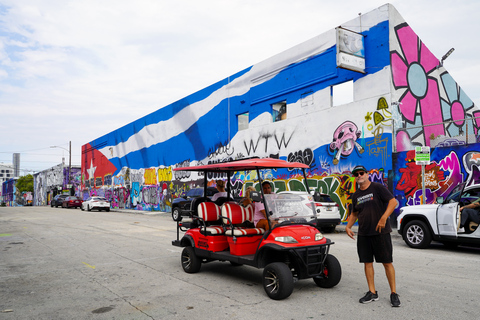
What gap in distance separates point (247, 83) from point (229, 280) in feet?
58.5

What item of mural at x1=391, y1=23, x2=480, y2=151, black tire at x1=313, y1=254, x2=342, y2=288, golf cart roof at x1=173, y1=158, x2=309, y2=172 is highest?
mural at x1=391, y1=23, x2=480, y2=151

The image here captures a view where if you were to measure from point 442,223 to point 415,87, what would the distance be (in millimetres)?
9536

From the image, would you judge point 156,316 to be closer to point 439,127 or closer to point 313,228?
point 313,228

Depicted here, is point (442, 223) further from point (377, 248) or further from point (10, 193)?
point (10, 193)

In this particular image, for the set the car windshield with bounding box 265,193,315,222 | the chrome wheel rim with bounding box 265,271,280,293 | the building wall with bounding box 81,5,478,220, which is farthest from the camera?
the building wall with bounding box 81,5,478,220

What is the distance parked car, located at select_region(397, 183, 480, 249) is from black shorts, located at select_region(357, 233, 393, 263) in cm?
483

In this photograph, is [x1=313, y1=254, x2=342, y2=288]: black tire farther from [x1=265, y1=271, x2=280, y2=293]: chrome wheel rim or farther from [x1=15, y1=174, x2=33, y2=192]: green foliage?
[x1=15, y1=174, x2=33, y2=192]: green foliage

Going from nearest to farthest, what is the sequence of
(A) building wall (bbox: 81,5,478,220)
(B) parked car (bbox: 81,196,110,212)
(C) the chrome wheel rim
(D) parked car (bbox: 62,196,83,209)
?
1. (C) the chrome wheel rim
2. (A) building wall (bbox: 81,5,478,220)
3. (B) parked car (bbox: 81,196,110,212)
4. (D) parked car (bbox: 62,196,83,209)

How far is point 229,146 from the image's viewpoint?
24.9m

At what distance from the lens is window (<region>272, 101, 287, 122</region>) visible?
840 inches

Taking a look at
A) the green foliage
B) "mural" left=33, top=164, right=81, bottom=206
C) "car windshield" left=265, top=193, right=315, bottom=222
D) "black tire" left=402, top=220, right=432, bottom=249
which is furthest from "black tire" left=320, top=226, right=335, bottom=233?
the green foliage

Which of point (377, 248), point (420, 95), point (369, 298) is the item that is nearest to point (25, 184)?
point (420, 95)

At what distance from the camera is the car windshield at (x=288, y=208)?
6.20 metres

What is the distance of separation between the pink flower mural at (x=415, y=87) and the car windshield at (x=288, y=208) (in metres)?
10.8
